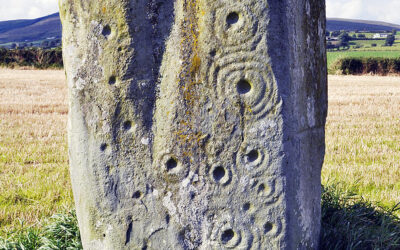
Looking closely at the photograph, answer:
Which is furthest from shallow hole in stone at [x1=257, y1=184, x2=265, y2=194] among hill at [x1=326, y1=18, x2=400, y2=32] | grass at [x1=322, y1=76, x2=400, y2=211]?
hill at [x1=326, y1=18, x2=400, y2=32]

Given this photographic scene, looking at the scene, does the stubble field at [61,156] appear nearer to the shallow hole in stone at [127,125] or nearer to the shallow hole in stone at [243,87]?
the shallow hole in stone at [127,125]

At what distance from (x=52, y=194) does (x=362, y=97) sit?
10745mm

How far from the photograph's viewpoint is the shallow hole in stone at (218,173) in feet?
10.1

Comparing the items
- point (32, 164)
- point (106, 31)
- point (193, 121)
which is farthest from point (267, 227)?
point (32, 164)

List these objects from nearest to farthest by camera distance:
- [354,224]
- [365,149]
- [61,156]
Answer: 1. [354,224]
2. [61,156]
3. [365,149]

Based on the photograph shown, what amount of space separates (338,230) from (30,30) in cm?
14189

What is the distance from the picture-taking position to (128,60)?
123 inches

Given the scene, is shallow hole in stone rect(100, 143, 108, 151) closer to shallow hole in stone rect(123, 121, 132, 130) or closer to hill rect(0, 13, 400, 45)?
shallow hole in stone rect(123, 121, 132, 130)

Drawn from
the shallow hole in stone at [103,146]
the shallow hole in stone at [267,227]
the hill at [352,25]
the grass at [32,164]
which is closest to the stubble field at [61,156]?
the grass at [32,164]

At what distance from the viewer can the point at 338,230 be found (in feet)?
12.9

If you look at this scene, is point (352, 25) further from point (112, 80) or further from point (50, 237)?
point (112, 80)

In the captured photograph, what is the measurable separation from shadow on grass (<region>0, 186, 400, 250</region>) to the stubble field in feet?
1.17

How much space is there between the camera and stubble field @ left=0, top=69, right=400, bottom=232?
5211 mm

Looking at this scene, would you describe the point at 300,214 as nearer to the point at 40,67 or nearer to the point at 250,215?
the point at 250,215
